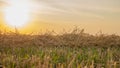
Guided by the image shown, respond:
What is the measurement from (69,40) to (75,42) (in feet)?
1.63

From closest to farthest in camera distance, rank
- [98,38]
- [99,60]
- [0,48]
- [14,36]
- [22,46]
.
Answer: [99,60] → [0,48] → [22,46] → [14,36] → [98,38]

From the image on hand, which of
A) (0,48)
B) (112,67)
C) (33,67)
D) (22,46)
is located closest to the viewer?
(33,67)

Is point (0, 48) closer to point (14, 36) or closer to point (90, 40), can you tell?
point (14, 36)

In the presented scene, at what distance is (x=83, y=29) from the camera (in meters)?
14.0

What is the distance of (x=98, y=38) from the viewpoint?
13430 millimetres

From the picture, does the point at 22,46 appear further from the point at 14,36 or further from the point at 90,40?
the point at 90,40

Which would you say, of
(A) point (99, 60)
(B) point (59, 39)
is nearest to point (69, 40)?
(B) point (59, 39)

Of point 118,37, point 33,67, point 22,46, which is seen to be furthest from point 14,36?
point 33,67

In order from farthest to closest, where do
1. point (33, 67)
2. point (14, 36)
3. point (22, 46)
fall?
point (14, 36) < point (22, 46) < point (33, 67)

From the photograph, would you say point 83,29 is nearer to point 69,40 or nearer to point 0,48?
point 69,40

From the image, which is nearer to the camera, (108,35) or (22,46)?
(22,46)

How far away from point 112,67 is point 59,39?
19.4 feet

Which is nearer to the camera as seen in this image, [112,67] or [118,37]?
[112,67]

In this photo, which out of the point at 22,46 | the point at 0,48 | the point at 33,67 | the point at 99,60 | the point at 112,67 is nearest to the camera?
the point at 33,67
